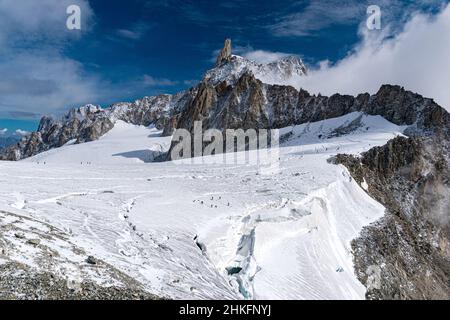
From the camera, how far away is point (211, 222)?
19.8 meters

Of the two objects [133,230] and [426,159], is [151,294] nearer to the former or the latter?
[133,230]

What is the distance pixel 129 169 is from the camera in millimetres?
35281

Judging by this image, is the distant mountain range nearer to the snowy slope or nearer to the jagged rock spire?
the snowy slope

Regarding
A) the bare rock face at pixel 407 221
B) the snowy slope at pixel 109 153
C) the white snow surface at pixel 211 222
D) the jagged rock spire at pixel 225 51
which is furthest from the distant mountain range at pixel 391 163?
the jagged rock spire at pixel 225 51

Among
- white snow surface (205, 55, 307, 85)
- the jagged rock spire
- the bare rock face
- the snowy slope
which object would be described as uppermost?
the jagged rock spire

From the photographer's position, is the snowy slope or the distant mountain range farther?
the snowy slope

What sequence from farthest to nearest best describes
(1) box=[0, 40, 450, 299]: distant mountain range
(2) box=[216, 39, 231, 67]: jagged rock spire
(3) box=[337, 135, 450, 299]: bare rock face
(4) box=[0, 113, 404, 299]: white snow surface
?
1. (2) box=[216, 39, 231, 67]: jagged rock spire
2. (1) box=[0, 40, 450, 299]: distant mountain range
3. (3) box=[337, 135, 450, 299]: bare rock face
4. (4) box=[0, 113, 404, 299]: white snow surface

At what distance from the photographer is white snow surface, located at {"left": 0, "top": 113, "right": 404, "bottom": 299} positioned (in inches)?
569

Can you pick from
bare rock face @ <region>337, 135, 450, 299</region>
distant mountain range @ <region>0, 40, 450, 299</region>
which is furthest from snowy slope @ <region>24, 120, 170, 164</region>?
bare rock face @ <region>337, 135, 450, 299</region>

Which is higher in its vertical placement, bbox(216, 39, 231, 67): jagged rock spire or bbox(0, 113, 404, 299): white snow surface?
bbox(216, 39, 231, 67): jagged rock spire

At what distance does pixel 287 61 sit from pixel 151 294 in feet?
537

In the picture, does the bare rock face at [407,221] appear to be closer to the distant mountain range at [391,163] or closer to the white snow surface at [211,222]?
the distant mountain range at [391,163]

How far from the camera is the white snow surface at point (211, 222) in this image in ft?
47.4
